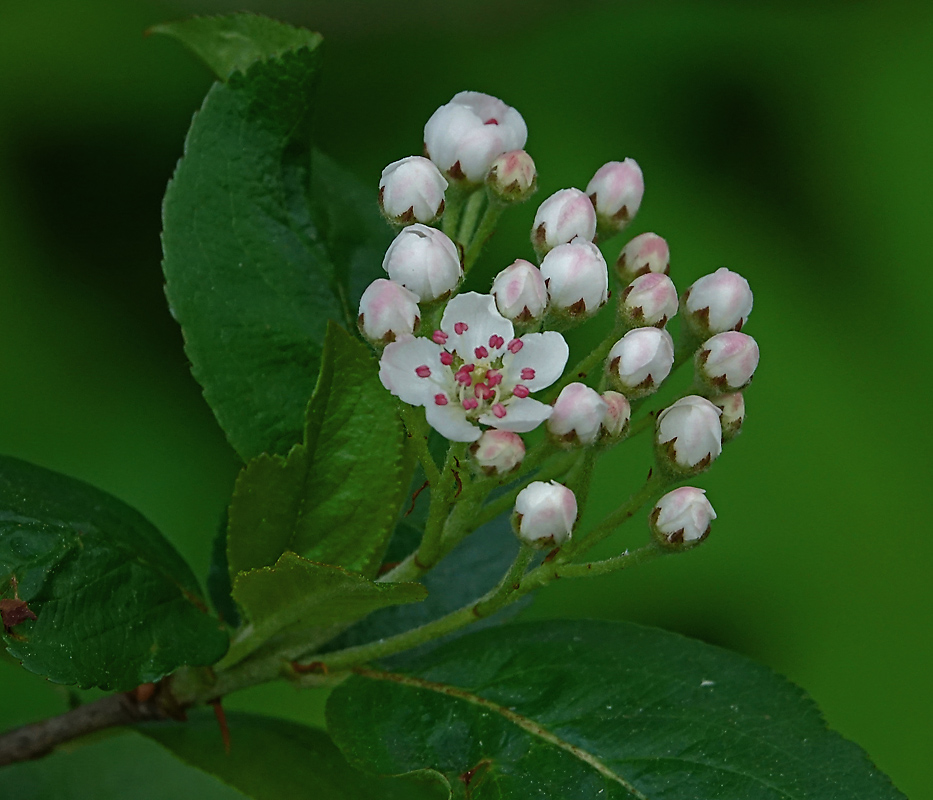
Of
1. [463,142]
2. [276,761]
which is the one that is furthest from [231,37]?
[276,761]

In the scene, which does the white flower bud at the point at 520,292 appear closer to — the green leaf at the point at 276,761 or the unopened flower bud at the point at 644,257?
the unopened flower bud at the point at 644,257

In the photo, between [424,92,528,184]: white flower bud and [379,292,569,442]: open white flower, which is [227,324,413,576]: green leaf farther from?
[424,92,528,184]: white flower bud

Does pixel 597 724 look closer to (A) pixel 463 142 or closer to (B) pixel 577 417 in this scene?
(B) pixel 577 417

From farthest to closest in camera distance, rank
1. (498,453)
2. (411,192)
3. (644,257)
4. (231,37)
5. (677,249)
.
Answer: (677,249)
(231,37)
(644,257)
(411,192)
(498,453)

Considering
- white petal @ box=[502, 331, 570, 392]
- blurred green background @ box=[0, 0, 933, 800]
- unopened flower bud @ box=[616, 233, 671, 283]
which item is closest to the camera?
white petal @ box=[502, 331, 570, 392]

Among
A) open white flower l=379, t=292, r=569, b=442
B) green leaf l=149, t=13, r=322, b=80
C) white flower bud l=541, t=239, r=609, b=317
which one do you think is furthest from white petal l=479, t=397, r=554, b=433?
green leaf l=149, t=13, r=322, b=80

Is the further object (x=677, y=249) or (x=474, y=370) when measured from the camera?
(x=677, y=249)

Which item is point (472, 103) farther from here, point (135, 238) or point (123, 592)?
point (135, 238)
